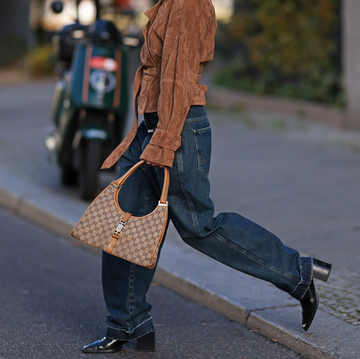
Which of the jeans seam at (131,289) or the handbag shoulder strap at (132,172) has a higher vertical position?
the handbag shoulder strap at (132,172)

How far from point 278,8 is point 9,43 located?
38.3 feet

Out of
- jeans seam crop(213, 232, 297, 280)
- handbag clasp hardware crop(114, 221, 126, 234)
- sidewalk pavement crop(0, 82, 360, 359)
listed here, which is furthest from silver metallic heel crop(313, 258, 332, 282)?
handbag clasp hardware crop(114, 221, 126, 234)

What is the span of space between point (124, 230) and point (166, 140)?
0.41m

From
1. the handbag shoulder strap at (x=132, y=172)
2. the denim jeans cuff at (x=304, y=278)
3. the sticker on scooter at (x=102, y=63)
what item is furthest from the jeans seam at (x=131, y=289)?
the sticker on scooter at (x=102, y=63)

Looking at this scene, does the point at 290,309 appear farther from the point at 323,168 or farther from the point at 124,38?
the point at 323,168

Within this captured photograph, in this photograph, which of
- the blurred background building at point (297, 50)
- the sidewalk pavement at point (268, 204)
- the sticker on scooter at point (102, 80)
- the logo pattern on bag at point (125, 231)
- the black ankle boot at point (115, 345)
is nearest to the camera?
the logo pattern on bag at point (125, 231)

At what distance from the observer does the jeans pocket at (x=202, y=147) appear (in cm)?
274

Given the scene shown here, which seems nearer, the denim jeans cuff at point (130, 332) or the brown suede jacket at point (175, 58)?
the brown suede jacket at point (175, 58)

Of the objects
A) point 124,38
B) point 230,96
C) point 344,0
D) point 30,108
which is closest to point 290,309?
point 124,38

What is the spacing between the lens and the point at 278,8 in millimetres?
11445

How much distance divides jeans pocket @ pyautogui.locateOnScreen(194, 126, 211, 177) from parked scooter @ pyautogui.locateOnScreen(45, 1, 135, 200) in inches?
108

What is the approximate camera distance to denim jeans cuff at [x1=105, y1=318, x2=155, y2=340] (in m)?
2.93

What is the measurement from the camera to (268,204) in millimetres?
5637

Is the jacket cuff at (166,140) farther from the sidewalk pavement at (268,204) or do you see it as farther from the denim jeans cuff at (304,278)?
the sidewalk pavement at (268,204)
